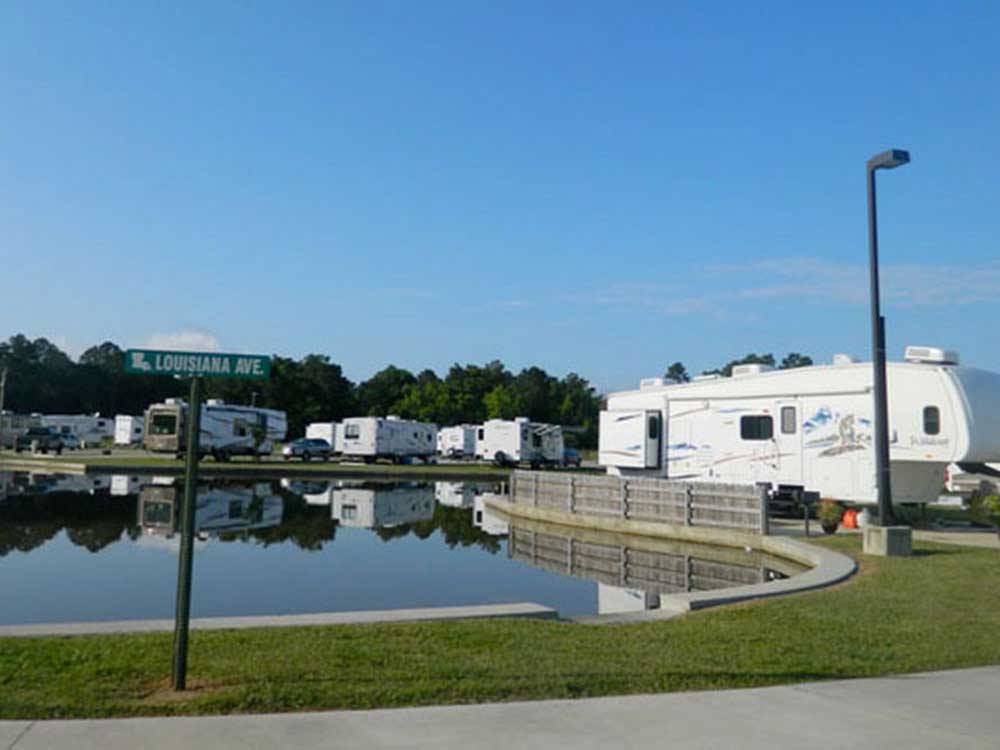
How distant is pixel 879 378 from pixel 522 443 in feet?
119

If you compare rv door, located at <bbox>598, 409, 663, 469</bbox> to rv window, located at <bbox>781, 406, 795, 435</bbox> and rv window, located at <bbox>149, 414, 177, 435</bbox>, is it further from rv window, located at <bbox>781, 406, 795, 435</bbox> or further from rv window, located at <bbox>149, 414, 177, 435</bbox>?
rv window, located at <bbox>149, 414, 177, 435</bbox>

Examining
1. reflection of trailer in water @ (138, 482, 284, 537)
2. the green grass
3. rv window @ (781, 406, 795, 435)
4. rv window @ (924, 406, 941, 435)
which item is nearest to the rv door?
rv window @ (781, 406, 795, 435)

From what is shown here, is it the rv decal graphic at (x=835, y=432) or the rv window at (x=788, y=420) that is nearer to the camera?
the rv decal graphic at (x=835, y=432)

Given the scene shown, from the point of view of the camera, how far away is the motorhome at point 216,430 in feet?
156

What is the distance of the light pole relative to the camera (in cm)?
1545

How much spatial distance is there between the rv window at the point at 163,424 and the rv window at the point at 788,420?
3423 centimetres

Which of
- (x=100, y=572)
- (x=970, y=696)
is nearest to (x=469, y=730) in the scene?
(x=970, y=696)

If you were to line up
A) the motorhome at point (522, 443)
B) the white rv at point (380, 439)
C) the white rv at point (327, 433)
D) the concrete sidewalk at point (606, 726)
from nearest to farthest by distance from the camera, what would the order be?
the concrete sidewalk at point (606, 726) → the motorhome at point (522, 443) → the white rv at point (380, 439) → the white rv at point (327, 433)

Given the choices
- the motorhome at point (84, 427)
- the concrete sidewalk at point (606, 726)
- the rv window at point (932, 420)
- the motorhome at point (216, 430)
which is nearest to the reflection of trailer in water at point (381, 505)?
the rv window at point (932, 420)

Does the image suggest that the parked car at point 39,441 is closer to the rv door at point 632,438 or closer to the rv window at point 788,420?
the rv door at point 632,438

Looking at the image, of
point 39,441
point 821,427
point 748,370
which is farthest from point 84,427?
point 821,427

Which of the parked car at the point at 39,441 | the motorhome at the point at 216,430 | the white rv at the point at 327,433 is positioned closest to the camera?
the motorhome at the point at 216,430

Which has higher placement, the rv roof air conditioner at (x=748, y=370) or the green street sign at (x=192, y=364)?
the rv roof air conditioner at (x=748, y=370)

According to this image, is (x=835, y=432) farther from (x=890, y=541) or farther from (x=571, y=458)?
(x=571, y=458)
